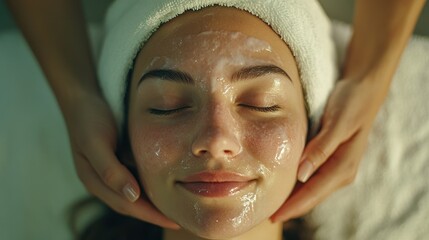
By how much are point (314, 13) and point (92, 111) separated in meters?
0.50

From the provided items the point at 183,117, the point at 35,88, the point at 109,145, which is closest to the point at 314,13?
the point at 183,117

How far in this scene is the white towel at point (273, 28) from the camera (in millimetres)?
1086

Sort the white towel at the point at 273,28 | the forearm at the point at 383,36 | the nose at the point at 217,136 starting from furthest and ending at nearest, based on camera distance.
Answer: the forearm at the point at 383,36, the white towel at the point at 273,28, the nose at the point at 217,136

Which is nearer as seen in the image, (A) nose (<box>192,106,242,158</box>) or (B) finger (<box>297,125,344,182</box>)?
(A) nose (<box>192,106,242,158</box>)

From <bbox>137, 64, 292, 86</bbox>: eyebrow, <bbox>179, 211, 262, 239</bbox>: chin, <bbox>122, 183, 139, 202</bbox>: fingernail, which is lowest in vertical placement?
<bbox>122, 183, 139, 202</bbox>: fingernail

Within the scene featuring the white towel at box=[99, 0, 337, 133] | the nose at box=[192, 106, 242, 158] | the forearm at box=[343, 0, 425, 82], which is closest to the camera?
the nose at box=[192, 106, 242, 158]

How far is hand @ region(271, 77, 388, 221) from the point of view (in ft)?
3.67

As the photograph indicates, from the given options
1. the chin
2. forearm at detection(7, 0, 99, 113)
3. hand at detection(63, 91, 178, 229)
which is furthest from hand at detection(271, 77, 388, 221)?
forearm at detection(7, 0, 99, 113)

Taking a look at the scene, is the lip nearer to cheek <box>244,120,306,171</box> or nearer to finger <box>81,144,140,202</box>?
cheek <box>244,120,306,171</box>

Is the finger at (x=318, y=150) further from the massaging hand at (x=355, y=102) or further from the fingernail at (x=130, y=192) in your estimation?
the fingernail at (x=130, y=192)

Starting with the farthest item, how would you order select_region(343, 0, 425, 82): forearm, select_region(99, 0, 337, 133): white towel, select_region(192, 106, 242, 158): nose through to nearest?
select_region(343, 0, 425, 82): forearm, select_region(99, 0, 337, 133): white towel, select_region(192, 106, 242, 158): nose

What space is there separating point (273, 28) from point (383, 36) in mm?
287

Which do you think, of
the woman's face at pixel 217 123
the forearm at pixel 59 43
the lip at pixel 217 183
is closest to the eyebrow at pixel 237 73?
the woman's face at pixel 217 123

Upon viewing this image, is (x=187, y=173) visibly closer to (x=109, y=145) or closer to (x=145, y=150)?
(x=145, y=150)
